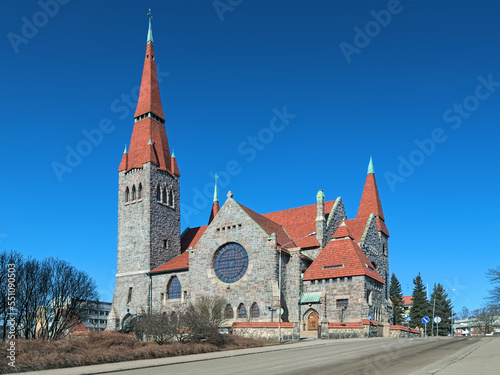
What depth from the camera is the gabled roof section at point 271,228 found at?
1866 inches

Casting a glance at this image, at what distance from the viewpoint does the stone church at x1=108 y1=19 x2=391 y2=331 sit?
43250 mm

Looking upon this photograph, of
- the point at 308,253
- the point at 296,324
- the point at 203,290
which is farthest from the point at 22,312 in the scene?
the point at 308,253

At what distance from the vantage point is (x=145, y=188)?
176 ft

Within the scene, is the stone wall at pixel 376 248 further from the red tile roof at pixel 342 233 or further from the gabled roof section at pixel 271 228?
the gabled roof section at pixel 271 228

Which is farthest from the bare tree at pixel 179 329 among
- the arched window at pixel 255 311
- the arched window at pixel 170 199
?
the arched window at pixel 170 199

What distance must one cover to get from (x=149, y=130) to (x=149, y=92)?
4940 mm

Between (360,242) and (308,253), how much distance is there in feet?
17.2

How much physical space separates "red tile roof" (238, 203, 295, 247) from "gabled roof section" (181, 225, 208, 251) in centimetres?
987

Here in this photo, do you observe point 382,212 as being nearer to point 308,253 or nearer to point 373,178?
point 373,178

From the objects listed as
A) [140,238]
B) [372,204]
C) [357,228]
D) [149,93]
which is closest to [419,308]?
[372,204]

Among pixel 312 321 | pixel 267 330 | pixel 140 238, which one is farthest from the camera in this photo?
pixel 140 238

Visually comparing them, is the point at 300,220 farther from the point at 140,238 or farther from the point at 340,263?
the point at 140,238

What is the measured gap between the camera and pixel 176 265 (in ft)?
170

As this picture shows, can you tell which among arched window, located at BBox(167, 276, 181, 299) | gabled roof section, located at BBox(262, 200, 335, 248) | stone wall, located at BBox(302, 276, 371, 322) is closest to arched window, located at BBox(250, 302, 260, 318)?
stone wall, located at BBox(302, 276, 371, 322)
